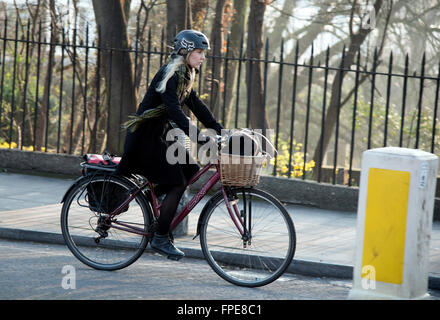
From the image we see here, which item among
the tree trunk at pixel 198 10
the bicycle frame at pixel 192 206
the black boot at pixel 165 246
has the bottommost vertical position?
the black boot at pixel 165 246

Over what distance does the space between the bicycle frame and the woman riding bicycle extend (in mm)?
100

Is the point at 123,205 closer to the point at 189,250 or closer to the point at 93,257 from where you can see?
the point at 93,257

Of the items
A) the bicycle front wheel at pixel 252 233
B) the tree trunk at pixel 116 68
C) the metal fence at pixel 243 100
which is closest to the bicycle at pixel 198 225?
the bicycle front wheel at pixel 252 233

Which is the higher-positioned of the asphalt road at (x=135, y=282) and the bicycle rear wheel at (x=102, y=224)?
the bicycle rear wheel at (x=102, y=224)

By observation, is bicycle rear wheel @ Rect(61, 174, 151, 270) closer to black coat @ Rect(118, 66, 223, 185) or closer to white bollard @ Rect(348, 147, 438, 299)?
black coat @ Rect(118, 66, 223, 185)

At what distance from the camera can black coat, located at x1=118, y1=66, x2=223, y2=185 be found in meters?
5.48

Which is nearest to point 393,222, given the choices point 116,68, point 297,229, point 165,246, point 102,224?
point 165,246

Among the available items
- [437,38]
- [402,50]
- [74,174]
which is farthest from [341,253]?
[402,50]

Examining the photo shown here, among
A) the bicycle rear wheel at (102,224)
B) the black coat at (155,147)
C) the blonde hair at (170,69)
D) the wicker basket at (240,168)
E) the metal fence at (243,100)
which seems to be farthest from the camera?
the metal fence at (243,100)

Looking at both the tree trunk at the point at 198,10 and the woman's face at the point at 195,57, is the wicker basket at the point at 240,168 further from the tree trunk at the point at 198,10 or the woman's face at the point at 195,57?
the tree trunk at the point at 198,10

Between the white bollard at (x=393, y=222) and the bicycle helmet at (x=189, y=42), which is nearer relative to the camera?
the white bollard at (x=393, y=222)

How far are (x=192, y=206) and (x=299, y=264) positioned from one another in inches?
46.4

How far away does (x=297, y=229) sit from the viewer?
7.79 meters

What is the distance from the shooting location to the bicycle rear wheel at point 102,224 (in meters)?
5.72
